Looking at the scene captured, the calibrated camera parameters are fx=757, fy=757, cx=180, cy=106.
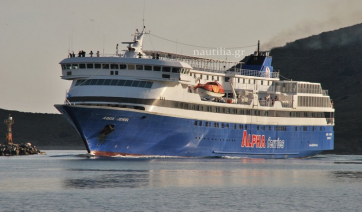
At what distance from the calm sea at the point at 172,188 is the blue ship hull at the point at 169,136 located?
400 cm

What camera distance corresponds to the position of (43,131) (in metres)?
172

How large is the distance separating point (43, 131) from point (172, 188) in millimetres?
128619

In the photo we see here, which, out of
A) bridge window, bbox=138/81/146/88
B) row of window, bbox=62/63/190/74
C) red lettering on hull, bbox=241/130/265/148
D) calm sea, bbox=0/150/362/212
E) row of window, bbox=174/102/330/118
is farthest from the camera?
red lettering on hull, bbox=241/130/265/148

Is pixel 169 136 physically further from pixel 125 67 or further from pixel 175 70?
pixel 125 67

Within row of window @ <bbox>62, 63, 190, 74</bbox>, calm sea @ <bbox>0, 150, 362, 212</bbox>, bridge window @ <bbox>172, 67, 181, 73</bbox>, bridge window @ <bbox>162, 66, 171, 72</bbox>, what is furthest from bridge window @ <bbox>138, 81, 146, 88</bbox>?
calm sea @ <bbox>0, 150, 362, 212</bbox>

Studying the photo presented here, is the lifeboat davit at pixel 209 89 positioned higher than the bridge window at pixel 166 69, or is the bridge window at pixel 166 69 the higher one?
the bridge window at pixel 166 69

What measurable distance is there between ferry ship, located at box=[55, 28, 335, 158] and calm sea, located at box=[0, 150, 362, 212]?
4.93 metres

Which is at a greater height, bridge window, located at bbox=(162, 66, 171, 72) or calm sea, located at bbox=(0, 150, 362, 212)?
bridge window, located at bbox=(162, 66, 171, 72)

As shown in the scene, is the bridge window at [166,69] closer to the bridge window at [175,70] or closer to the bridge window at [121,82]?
the bridge window at [175,70]

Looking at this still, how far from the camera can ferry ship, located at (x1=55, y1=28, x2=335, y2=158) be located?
71812 millimetres

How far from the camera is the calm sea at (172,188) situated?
39.8 m

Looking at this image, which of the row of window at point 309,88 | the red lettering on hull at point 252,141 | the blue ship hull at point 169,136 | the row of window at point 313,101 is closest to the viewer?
the blue ship hull at point 169,136

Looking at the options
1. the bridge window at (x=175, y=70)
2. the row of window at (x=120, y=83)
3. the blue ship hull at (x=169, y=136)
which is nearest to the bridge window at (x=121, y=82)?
the row of window at (x=120, y=83)

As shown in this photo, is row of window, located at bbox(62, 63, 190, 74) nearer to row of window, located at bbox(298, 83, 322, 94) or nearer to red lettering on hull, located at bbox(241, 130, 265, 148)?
red lettering on hull, located at bbox(241, 130, 265, 148)
